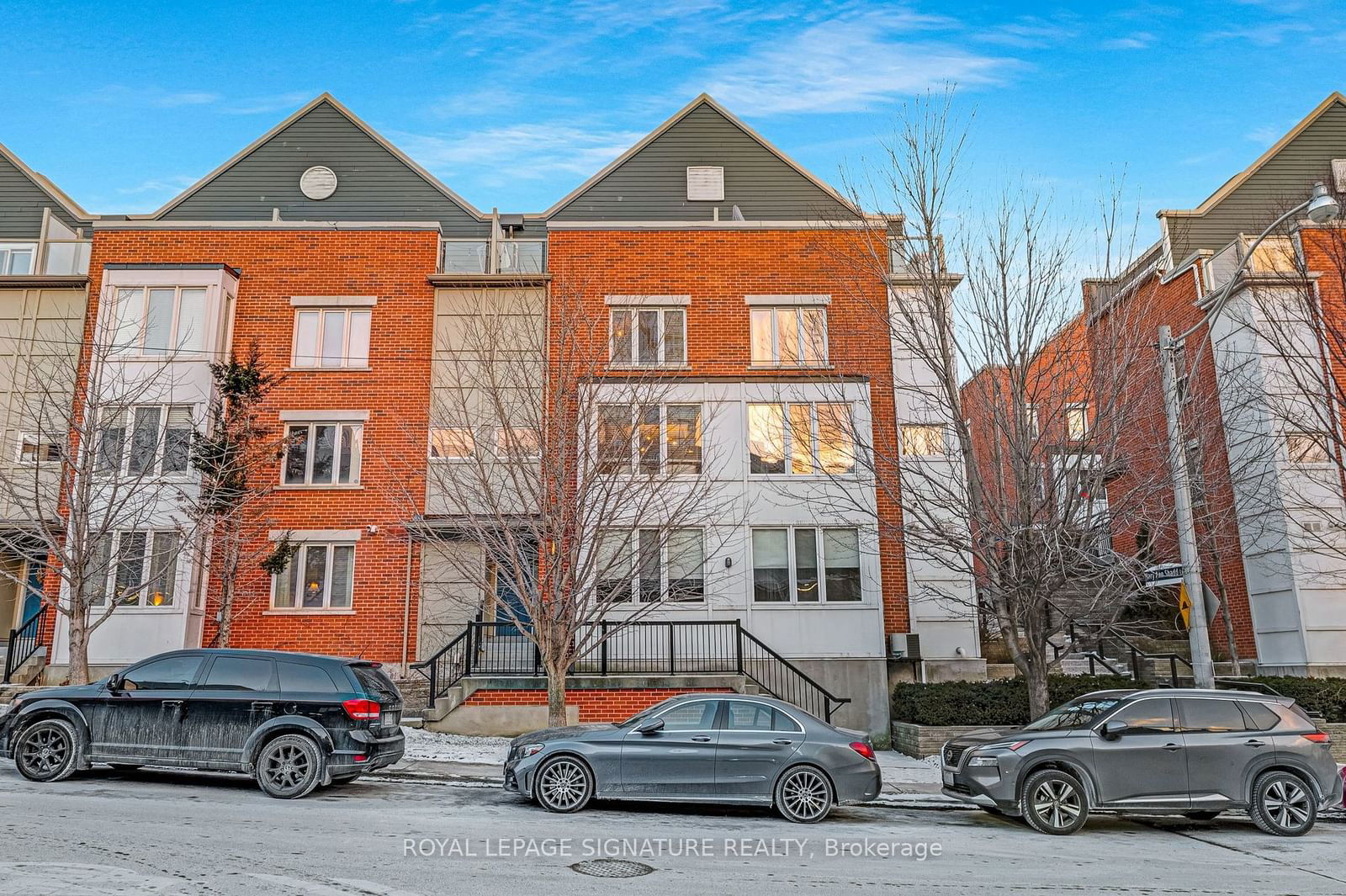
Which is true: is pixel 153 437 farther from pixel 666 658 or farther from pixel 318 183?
pixel 666 658

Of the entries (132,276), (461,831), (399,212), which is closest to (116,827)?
(461,831)

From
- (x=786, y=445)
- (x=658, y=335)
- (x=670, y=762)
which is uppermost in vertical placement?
(x=658, y=335)

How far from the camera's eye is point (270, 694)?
10477 mm

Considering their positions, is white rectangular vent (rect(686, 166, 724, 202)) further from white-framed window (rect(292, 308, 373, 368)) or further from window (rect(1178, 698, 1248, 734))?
window (rect(1178, 698, 1248, 734))

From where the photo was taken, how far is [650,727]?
10.3m

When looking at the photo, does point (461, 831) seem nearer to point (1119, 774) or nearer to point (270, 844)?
point (270, 844)

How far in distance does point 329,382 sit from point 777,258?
10.3m

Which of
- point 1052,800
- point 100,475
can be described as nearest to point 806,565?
point 1052,800

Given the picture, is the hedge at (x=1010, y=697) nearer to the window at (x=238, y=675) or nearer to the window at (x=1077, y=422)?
the window at (x=1077, y=422)

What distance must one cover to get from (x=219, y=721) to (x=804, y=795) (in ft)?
21.5

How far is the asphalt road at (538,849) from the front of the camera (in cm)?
701

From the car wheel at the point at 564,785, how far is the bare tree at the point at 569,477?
299cm

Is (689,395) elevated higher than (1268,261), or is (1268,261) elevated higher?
(1268,261)

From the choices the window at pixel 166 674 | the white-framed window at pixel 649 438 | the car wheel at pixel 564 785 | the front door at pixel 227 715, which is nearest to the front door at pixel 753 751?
the car wheel at pixel 564 785
